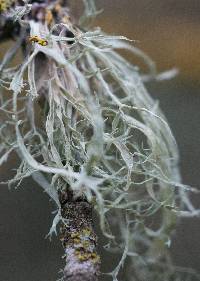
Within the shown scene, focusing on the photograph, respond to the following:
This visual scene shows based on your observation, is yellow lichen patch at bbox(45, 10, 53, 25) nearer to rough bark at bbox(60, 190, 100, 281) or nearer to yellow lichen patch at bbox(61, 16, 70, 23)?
yellow lichen patch at bbox(61, 16, 70, 23)

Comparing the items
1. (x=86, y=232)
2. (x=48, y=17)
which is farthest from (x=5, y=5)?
(x=86, y=232)

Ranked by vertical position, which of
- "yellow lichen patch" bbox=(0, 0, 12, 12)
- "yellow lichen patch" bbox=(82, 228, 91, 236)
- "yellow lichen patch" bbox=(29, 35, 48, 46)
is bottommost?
"yellow lichen patch" bbox=(82, 228, 91, 236)

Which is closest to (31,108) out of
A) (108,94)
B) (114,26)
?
(108,94)

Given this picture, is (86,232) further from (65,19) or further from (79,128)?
(65,19)

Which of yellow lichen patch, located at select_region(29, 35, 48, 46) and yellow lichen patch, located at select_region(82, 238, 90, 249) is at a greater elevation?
yellow lichen patch, located at select_region(29, 35, 48, 46)

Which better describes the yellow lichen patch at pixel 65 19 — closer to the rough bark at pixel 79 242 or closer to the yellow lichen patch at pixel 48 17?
the yellow lichen patch at pixel 48 17

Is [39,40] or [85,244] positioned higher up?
[39,40]

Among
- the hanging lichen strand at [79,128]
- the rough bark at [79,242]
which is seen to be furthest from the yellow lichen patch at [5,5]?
the rough bark at [79,242]

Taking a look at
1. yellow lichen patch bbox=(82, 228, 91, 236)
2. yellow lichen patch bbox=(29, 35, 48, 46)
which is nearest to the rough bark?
yellow lichen patch bbox=(82, 228, 91, 236)

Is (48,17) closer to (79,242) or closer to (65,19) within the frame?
(65,19)
